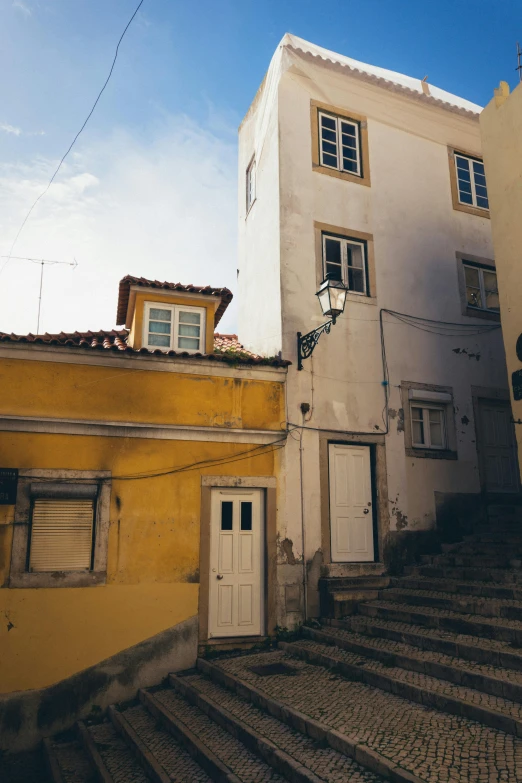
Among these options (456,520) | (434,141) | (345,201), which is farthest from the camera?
(434,141)

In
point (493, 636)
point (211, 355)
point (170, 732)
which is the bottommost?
point (170, 732)

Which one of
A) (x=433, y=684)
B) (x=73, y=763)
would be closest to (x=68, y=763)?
(x=73, y=763)

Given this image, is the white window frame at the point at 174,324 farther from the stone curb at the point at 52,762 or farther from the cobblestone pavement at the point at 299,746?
the stone curb at the point at 52,762

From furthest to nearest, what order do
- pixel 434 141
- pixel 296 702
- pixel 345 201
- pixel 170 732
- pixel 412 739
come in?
pixel 434 141 → pixel 345 201 → pixel 170 732 → pixel 296 702 → pixel 412 739

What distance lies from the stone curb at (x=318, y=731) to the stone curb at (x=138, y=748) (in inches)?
48.3

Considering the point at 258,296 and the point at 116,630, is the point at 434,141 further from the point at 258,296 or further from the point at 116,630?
the point at 116,630

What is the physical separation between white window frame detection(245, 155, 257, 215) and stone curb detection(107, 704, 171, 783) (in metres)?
9.84

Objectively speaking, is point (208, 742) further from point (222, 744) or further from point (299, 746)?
point (299, 746)

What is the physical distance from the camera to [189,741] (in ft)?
19.8

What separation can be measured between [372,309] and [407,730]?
7523mm

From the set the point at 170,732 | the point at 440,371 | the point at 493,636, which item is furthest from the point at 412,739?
the point at 440,371

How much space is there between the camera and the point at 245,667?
783cm

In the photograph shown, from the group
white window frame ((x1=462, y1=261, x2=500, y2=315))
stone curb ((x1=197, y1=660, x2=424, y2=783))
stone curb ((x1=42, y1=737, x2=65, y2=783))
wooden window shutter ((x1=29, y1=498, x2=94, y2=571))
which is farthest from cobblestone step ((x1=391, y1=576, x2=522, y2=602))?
white window frame ((x1=462, y1=261, x2=500, y2=315))

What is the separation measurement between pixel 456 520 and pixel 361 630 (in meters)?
3.51
